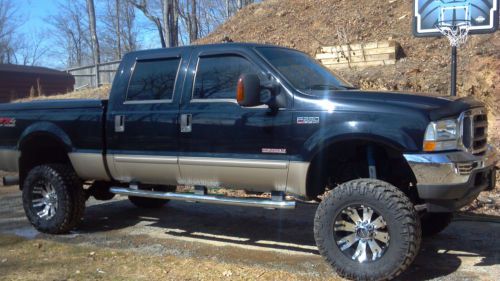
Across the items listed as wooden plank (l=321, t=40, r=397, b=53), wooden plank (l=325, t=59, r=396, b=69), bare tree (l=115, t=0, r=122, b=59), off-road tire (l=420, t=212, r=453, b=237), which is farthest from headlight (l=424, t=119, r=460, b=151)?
bare tree (l=115, t=0, r=122, b=59)

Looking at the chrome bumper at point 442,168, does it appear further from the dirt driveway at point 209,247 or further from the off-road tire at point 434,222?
the off-road tire at point 434,222

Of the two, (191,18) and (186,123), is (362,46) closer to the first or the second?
(186,123)

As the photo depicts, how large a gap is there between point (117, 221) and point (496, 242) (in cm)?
470

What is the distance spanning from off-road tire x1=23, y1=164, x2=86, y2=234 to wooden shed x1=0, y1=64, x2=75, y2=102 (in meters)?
26.3

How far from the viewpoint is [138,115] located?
596 cm

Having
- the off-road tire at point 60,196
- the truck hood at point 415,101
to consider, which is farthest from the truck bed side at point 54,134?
the truck hood at point 415,101

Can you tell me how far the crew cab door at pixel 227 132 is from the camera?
202 inches

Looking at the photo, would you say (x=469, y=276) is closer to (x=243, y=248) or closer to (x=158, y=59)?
(x=243, y=248)

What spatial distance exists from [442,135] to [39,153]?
4.95 metres

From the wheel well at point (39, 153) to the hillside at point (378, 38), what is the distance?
4.65m

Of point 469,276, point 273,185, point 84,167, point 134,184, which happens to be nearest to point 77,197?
point 84,167

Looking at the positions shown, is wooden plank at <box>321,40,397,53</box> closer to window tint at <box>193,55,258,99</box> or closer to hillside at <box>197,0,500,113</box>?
hillside at <box>197,0,500,113</box>

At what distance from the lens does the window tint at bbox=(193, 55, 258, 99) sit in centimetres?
550

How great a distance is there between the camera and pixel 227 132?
536cm
